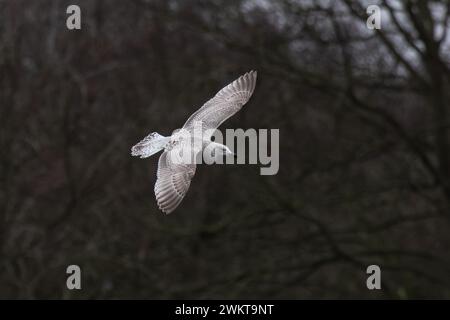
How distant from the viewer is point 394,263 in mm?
11852

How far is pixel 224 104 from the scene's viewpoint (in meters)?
2.97

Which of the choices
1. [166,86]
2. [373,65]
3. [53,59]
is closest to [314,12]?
[373,65]

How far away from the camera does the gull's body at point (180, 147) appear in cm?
257

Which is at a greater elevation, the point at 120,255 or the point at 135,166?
the point at 135,166

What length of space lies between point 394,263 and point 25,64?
646cm

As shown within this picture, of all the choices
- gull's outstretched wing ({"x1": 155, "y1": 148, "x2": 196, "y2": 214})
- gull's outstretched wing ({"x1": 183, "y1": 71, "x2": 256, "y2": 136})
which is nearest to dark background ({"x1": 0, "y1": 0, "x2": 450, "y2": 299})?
gull's outstretched wing ({"x1": 183, "y1": 71, "x2": 256, "y2": 136})

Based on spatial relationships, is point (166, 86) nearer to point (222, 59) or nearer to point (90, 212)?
point (222, 59)

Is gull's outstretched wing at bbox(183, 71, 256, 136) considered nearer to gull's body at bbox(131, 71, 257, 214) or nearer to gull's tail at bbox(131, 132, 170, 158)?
gull's body at bbox(131, 71, 257, 214)

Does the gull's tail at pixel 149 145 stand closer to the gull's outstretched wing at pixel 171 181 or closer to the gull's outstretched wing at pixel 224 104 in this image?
the gull's outstretched wing at pixel 171 181

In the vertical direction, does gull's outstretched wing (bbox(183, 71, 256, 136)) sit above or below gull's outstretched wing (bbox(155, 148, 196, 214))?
above

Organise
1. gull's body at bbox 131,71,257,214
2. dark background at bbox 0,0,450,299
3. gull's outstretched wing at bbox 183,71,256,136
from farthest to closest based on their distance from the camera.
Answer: dark background at bbox 0,0,450,299, gull's outstretched wing at bbox 183,71,256,136, gull's body at bbox 131,71,257,214

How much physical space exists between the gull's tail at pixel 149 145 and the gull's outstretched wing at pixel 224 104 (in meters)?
0.14

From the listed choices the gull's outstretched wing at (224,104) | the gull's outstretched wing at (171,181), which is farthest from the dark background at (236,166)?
the gull's outstretched wing at (171,181)

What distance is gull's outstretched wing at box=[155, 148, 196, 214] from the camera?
262cm
